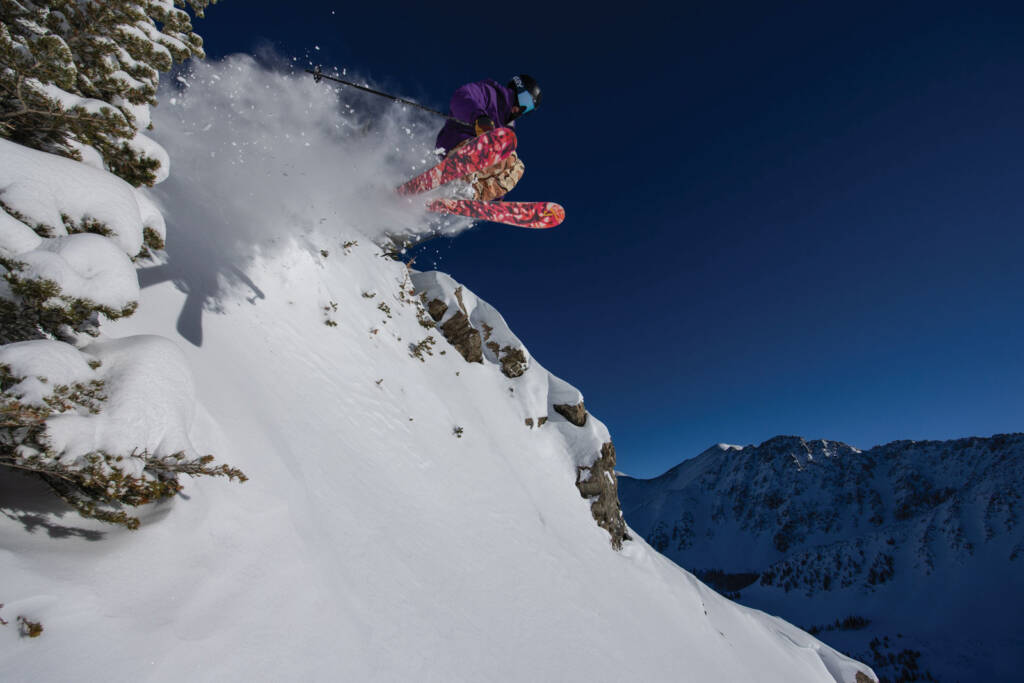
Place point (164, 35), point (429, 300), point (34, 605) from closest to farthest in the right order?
point (34, 605) → point (164, 35) → point (429, 300)

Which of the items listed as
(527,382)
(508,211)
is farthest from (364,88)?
(527,382)

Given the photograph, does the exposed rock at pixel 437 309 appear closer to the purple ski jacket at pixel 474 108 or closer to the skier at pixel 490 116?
the skier at pixel 490 116

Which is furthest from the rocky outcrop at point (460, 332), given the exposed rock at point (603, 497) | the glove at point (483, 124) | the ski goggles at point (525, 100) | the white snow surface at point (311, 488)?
the ski goggles at point (525, 100)

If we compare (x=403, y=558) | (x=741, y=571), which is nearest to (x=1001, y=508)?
(x=741, y=571)

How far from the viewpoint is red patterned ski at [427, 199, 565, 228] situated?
516 inches

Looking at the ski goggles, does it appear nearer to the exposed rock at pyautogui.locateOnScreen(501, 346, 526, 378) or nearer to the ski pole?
the ski pole

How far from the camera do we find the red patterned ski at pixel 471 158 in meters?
11.1

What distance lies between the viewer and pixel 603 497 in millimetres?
15625

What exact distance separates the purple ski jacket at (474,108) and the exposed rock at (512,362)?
7.66 meters

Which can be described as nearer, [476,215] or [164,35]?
[164,35]

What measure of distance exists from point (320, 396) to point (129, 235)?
4.34 meters

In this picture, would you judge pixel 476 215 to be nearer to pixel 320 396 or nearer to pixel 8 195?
pixel 320 396

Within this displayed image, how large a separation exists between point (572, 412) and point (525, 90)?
38.3ft

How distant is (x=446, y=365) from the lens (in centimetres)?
1343
